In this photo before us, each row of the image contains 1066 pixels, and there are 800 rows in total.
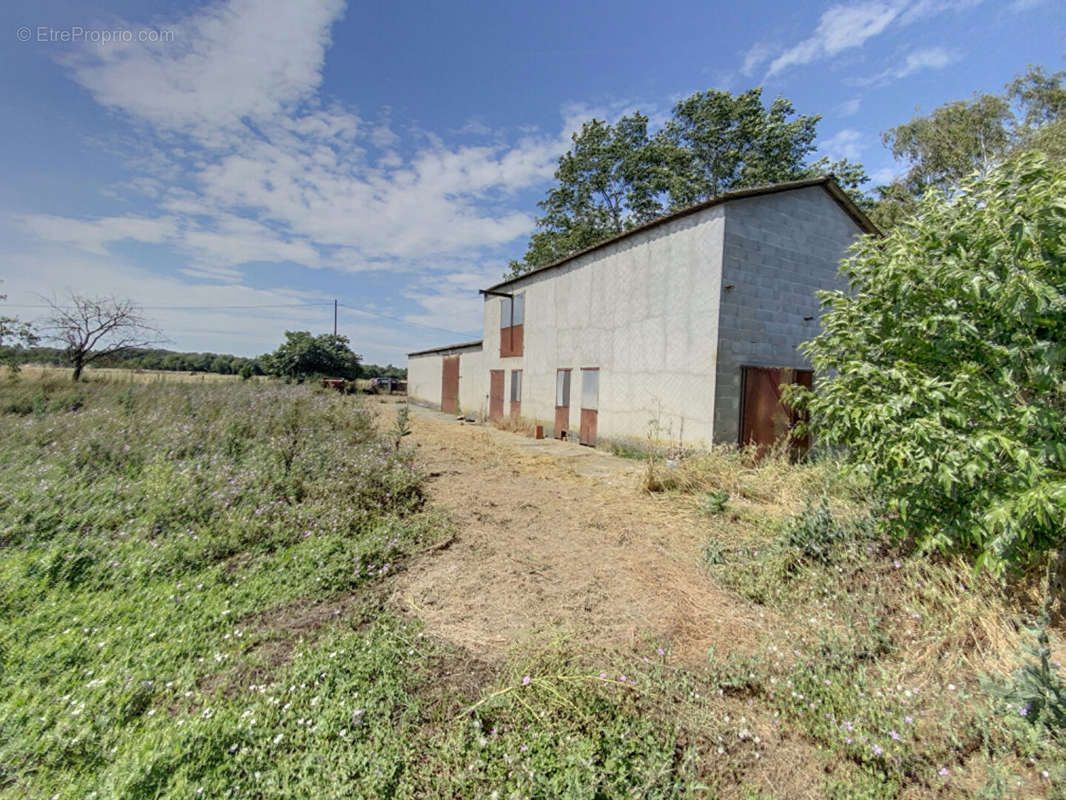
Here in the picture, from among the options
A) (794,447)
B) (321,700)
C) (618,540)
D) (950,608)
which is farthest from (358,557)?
(794,447)

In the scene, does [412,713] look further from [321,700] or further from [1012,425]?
[1012,425]

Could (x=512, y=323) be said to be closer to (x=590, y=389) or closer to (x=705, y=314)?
(x=590, y=389)

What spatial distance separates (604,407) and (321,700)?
8.84 m

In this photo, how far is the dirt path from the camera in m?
2.72

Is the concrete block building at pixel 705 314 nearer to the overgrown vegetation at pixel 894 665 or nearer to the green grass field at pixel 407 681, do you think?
the overgrown vegetation at pixel 894 665

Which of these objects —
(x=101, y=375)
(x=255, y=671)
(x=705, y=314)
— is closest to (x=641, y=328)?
(x=705, y=314)

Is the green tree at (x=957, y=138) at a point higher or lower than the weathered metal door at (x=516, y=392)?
higher

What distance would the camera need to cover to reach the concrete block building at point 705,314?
775 cm

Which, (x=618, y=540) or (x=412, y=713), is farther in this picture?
A: (x=618, y=540)

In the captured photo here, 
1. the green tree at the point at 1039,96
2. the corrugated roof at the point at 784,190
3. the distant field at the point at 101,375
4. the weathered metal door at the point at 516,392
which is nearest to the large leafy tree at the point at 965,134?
the green tree at the point at 1039,96

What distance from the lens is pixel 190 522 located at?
12.9 ft

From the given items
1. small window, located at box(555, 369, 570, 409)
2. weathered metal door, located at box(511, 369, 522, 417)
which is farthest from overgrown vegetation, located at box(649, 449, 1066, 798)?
weathered metal door, located at box(511, 369, 522, 417)

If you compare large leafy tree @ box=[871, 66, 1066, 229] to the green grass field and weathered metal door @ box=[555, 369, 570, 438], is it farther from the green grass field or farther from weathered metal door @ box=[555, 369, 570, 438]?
the green grass field

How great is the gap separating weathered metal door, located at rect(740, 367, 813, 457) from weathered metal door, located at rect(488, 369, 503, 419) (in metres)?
8.95
